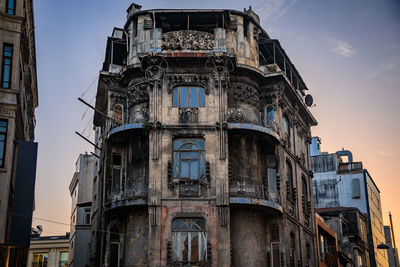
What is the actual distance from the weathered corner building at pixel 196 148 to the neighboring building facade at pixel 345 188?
26.7 m

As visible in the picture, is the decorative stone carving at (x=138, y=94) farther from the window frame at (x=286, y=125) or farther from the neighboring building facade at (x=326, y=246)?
the neighboring building facade at (x=326, y=246)

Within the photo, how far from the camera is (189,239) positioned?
33188mm

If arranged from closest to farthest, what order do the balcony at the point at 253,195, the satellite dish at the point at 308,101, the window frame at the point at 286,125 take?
the balcony at the point at 253,195
the window frame at the point at 286,125
the satellite dish at the point at 308,101

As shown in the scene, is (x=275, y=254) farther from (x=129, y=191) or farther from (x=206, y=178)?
(x=129, y=191)

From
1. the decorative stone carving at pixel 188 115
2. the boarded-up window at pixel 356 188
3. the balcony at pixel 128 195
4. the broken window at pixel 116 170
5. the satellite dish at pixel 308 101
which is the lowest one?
the balcony at pixel 128 195

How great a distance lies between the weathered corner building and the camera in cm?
3359

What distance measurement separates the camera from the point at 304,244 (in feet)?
134

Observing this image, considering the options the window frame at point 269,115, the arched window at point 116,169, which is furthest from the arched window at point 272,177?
the arched window at point 116,169

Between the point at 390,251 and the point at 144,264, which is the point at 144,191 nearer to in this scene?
the point at 144,264

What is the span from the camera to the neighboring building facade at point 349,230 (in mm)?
56438

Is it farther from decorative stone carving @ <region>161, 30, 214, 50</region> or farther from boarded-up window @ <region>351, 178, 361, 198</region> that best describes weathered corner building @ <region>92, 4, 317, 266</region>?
boarded-up window @ <region>351, 178, 361, 198</region>

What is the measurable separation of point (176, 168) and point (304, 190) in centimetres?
1358

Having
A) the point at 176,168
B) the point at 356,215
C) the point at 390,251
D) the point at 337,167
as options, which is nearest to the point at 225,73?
the point at 176,168

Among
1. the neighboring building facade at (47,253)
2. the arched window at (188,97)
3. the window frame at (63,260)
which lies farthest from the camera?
the neighboring building facade at (47,253)
